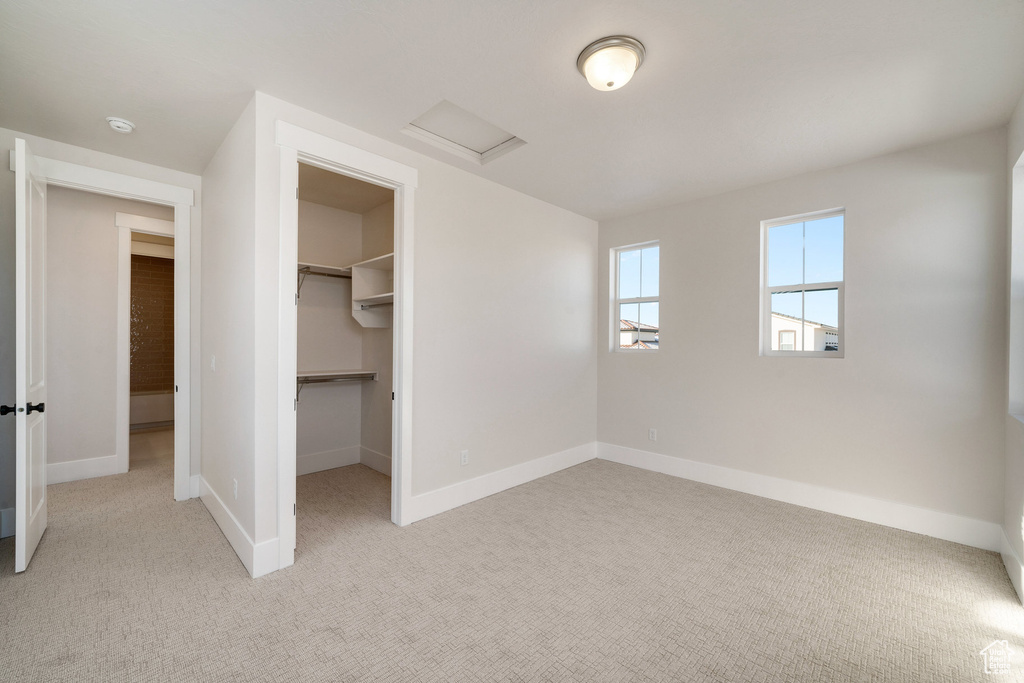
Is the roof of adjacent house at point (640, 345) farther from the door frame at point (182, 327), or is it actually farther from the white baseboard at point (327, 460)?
the door frame at point (182, 327)

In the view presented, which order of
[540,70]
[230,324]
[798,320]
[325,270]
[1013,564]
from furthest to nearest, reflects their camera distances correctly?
[325,270]
[798,320]
[230,324]
[1013,564]
[540,70]

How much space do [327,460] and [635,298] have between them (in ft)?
11.6

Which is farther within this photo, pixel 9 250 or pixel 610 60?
pixel 9 250

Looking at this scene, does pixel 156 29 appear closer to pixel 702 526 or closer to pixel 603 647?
pixel 603 647

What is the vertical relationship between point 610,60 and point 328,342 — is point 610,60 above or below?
above

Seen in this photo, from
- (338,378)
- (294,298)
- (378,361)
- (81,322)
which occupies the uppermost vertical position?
(294,298)

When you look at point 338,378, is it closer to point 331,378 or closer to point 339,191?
point 331,378

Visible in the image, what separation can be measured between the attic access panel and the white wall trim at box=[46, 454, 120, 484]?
13.5 feet

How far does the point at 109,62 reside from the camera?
6.86ft

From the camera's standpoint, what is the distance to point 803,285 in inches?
139

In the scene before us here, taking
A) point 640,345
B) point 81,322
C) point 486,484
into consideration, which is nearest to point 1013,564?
point 640,345

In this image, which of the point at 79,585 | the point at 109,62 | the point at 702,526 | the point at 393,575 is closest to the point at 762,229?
the point at 702,526

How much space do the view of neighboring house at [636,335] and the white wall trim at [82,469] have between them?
5.03m

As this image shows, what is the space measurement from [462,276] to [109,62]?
2.19 meters
